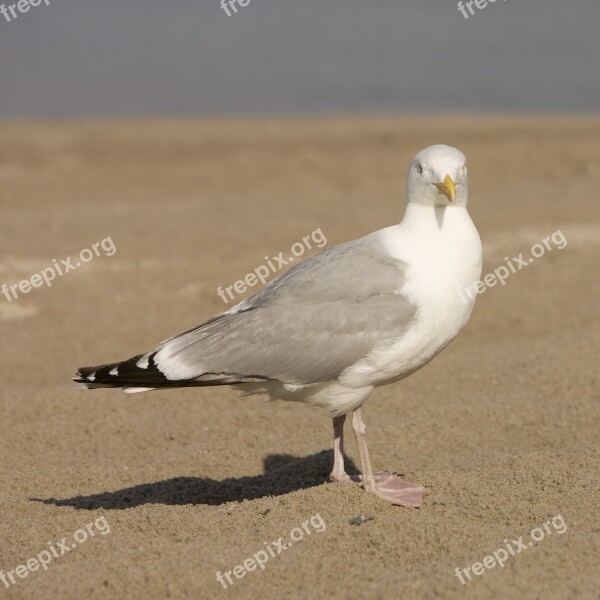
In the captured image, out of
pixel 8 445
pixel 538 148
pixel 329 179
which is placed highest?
pixel 8 445

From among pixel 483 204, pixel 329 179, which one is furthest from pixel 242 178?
pixel 483 204

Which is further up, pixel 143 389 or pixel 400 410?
pixel 143 389

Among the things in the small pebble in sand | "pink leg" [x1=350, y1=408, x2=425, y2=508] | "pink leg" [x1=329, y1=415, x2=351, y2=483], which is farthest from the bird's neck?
the small pebble in sand

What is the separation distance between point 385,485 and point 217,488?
3.70 ft

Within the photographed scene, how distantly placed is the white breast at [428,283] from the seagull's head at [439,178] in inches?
2.4

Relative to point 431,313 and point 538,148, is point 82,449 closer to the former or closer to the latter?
point 431,313

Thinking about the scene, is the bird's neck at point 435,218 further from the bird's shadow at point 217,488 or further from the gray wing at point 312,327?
the bird's shadow at point 217,488

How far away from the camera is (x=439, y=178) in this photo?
5.04m

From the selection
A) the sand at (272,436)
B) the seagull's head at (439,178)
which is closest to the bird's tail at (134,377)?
the sand at (272,436)

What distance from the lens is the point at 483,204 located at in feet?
46.5

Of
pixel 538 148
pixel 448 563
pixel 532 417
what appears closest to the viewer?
pixel 448 563

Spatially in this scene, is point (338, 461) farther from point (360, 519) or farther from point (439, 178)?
point (439, 178)

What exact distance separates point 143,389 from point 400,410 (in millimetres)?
2504

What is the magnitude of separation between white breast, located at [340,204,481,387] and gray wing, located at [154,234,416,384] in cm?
5
